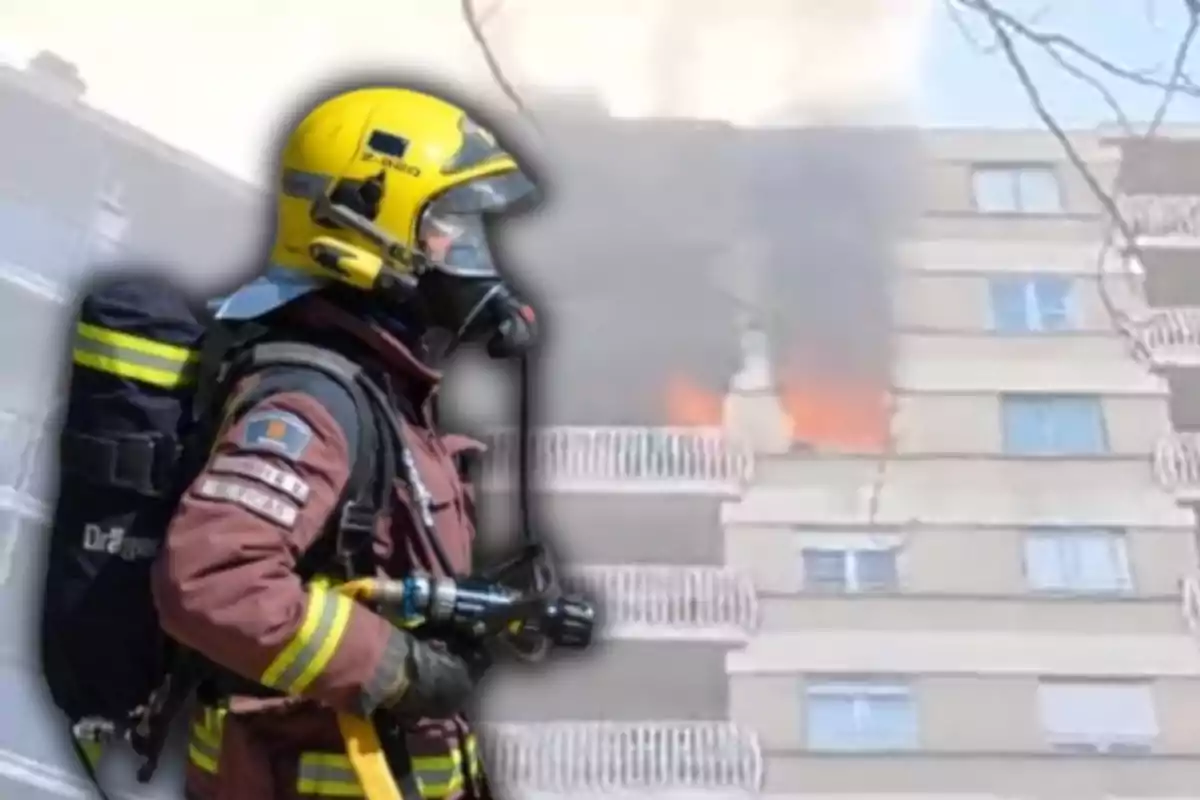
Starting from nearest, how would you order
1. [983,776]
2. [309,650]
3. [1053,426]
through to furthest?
1. [309,650]
2. [983,776]
3. [1053,426]

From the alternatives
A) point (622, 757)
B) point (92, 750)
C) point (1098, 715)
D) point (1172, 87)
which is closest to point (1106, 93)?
point (1172, 87)

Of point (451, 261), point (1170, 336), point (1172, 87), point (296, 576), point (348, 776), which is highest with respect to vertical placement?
point (1172, 87)

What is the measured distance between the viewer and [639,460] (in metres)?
1.29

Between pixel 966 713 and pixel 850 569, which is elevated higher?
pixel 850 569

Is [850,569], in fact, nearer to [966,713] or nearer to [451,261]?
[966,713]

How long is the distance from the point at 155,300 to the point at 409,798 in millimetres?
361

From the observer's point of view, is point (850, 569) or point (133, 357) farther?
point (850, 569)

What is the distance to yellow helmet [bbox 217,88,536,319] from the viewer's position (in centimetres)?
83

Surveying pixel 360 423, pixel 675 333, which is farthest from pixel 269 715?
pixel 675 333

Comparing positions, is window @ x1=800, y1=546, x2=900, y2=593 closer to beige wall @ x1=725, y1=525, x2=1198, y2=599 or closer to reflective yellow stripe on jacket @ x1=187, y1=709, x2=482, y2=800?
beige wall @ x1=725, y1=525, x2=1198, y2=599

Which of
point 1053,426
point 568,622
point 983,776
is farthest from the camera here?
point 1053,426

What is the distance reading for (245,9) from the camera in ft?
4.65

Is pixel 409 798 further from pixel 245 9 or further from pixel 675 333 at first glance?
pixel 245 9

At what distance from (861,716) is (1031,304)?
0.44m
